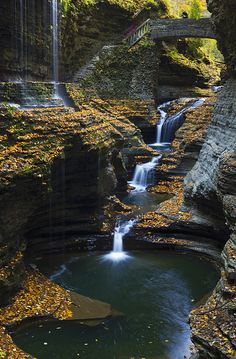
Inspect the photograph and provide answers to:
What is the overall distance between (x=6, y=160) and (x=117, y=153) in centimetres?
1007

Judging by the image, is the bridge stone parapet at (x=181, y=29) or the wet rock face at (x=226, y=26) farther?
the bridge stone parapet at (x=181, y=29)

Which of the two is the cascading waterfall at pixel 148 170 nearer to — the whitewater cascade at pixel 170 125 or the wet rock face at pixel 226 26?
the whitewater cascade at pixel 170 125

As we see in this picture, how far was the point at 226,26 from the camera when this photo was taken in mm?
16453

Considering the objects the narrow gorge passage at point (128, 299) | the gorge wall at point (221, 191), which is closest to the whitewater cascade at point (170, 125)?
the gorge wall at point (221, 191)

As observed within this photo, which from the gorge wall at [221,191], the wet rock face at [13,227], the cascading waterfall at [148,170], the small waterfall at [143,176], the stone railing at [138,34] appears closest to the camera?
the gorge wall at [221,191]

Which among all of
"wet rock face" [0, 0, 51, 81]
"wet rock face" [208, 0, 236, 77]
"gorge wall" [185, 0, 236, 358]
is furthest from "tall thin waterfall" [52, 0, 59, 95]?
"gorge wall" [185, 0, 236, 358]

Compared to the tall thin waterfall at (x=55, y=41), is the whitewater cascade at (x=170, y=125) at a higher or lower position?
lower

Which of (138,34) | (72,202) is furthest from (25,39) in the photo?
(138,34)

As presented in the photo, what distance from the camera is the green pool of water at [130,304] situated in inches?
459

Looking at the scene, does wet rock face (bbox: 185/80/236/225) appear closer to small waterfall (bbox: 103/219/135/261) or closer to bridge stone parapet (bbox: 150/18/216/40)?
small waterfall (bbox: 103/219/135/261)

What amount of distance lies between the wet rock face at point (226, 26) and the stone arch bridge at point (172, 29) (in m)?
16.7

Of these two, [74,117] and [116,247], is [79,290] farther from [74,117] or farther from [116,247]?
[74,117]

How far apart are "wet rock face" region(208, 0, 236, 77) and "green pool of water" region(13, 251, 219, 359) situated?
28.0 ft

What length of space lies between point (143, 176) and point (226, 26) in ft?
41.0
